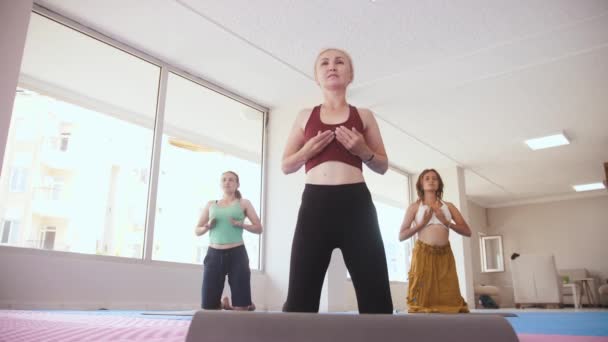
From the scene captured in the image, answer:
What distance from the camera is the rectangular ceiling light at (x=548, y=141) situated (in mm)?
8081

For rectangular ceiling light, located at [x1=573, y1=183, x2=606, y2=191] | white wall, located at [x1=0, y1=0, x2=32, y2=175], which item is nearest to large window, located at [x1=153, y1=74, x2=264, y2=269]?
white wall, located at [x1=0, y1=0, x2=32, y2=175]

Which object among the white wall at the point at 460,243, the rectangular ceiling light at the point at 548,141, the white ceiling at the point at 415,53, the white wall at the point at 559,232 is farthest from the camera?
the white wall at the point at 559,232

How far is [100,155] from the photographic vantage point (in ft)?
17.8

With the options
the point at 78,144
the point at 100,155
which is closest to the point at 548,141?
the point at 100,155

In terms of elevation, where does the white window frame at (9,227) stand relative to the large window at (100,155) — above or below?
below

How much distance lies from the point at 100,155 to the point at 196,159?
1.31m

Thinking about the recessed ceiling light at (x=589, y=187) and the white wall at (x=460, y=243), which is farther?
the recessed ceiling light at (x=589, y=187)

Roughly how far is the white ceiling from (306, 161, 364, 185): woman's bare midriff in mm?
3262

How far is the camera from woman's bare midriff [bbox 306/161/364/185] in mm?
1528

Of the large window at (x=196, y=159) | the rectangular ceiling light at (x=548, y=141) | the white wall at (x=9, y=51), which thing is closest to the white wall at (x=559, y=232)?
the rectangular ceiling light at (x=548, y=141)

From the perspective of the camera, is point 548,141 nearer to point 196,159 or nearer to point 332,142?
point 196,159

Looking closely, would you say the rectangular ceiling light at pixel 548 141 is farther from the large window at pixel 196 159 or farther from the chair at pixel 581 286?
the large window at pixel 196 159

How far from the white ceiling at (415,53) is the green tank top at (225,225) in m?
2.03

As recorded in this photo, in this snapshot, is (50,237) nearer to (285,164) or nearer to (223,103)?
(223,103)
